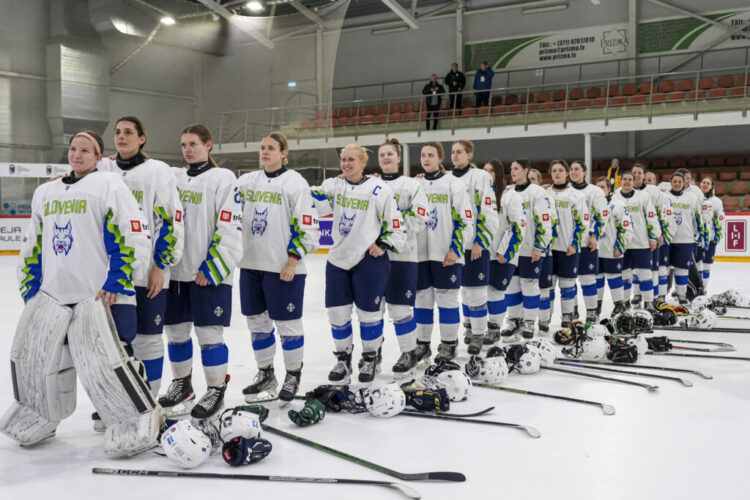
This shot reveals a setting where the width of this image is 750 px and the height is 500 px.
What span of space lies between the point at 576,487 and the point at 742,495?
0.61 metres

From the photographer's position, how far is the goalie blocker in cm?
306

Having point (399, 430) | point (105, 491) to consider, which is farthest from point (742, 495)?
point (105, 491)

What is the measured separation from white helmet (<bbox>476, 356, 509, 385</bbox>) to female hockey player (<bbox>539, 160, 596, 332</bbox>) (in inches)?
87.6

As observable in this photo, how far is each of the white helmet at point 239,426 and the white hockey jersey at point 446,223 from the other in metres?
2.22

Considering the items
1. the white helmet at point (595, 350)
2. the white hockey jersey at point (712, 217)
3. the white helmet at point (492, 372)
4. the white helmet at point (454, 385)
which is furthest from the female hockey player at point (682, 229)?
the white helmet at point (454, 385)

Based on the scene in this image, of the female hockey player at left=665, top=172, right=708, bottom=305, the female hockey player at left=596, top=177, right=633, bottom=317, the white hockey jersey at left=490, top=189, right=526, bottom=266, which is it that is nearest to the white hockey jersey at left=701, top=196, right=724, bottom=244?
the female hockey player at left=665, top=172, right=708, bottom=305

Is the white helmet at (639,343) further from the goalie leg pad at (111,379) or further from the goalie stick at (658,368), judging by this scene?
the goalie leg pad at (111,379)

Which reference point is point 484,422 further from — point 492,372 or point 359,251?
point 359,251

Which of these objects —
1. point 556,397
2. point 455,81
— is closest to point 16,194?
point 455,81

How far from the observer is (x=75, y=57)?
15.8 m

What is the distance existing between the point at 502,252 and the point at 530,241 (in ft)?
1.68

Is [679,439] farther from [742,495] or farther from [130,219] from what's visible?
[130,219]

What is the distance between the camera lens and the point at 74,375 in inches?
127

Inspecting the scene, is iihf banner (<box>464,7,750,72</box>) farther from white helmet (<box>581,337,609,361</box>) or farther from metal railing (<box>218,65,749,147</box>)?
white helmet (<box>581,337,609,361</box>)
